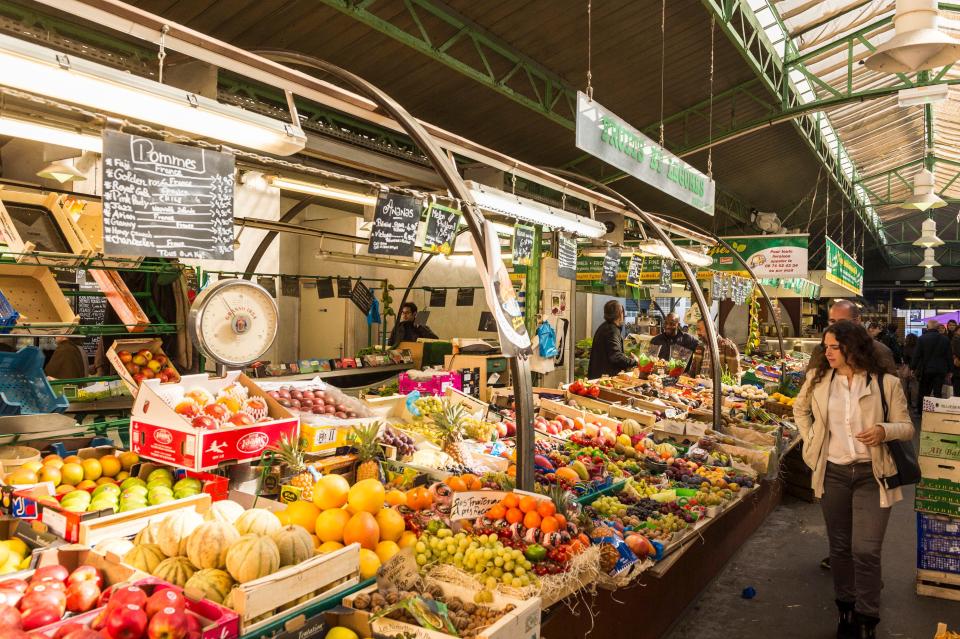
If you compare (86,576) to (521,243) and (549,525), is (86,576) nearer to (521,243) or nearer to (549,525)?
(549,525)

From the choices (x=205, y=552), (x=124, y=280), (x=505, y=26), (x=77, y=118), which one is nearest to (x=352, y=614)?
(x=205, y=552)

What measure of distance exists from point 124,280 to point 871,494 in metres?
5.78

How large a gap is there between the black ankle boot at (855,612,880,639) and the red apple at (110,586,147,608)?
4042 mm

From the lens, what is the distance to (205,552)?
2367mm

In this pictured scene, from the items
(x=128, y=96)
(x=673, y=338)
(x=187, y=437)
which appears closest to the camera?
(x=128, y=96)

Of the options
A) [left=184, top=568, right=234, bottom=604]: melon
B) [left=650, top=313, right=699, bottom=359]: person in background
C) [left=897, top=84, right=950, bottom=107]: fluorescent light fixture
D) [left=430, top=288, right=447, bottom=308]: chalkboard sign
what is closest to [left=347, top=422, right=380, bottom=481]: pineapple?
[left=184, top=568, right=234, bottom=604]: melon

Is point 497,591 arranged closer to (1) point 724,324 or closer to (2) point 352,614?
(2) point 352,614

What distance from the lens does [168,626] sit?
1928mm

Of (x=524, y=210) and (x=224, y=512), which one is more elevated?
Result: (x=524, y=210)

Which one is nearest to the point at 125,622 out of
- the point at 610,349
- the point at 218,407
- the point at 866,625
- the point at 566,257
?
the point at 218,407

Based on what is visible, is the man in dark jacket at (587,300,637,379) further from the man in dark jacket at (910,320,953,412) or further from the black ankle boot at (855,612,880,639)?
the man in dark jacket at (910,320,953,412)

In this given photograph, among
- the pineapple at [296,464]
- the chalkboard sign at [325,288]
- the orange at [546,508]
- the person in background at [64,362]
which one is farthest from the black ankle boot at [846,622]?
the chalkboard sign at [325,288]

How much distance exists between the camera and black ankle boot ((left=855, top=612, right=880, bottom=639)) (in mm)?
4020

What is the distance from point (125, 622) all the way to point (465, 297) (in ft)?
36.1
